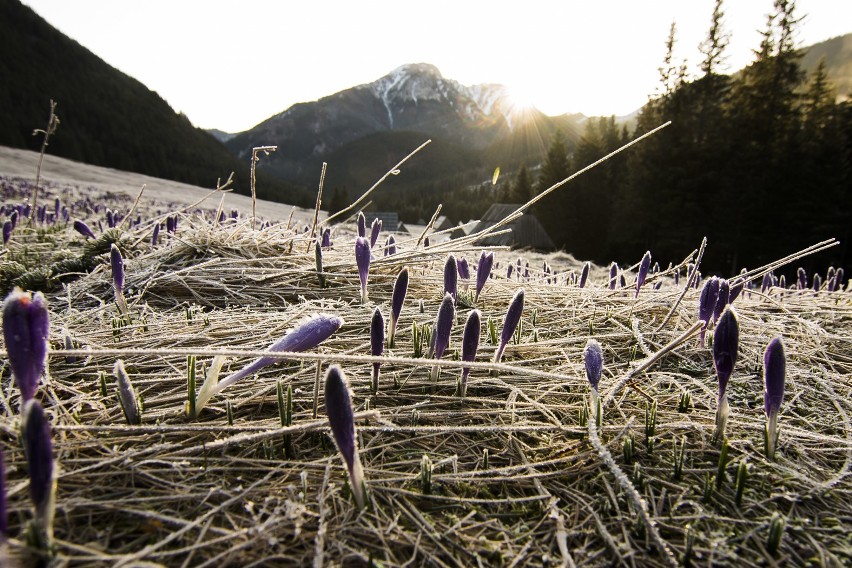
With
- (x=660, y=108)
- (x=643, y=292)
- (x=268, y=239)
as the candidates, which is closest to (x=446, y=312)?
(x=643, y=292)

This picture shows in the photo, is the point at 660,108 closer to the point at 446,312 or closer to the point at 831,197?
the point at 831,197

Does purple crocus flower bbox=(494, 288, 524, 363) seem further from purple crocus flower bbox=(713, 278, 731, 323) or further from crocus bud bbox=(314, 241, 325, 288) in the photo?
crocus bud bbox=(314, 241, 325, 288)

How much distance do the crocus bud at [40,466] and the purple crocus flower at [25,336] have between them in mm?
280

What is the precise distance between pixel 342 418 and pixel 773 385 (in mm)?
1099

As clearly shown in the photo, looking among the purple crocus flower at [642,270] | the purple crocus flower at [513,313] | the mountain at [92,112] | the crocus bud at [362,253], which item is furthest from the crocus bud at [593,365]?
the mountain at [92,112]

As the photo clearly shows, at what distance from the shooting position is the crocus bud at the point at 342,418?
2.95 ft

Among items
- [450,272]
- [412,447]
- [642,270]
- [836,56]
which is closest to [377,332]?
[412,447]

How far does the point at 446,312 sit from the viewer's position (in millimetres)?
1440

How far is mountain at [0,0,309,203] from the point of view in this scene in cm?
5156

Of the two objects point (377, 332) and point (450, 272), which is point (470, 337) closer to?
point (377, 332)

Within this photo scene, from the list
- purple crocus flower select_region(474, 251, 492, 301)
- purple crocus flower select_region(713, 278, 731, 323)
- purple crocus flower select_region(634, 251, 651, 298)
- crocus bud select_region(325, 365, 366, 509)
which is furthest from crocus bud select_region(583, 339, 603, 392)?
purple crocus flower select_region(634, 251, 651, 298)

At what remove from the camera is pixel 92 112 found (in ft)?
195

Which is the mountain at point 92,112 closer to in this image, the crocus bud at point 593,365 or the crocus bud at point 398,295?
the crocus bud at point 398,295

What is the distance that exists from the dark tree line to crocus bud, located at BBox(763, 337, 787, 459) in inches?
1023
